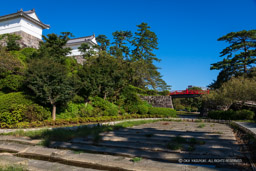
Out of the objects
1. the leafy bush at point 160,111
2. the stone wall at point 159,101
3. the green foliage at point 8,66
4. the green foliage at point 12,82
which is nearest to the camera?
the green foliage at point 12,82

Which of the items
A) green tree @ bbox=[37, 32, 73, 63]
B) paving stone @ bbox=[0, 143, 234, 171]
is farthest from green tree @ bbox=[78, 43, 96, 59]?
paving stone @ bbox=[0, 143, 234, 171]

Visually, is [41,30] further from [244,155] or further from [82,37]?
[244,155]

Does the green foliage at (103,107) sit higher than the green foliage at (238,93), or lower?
lower

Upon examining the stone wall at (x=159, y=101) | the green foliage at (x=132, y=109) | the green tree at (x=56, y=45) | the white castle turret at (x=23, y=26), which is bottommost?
the green foliage at (x=132, y=109)

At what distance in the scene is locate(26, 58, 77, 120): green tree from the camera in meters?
11.1

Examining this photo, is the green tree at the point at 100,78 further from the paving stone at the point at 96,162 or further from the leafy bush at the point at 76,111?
the paving stone at the point at 96,162

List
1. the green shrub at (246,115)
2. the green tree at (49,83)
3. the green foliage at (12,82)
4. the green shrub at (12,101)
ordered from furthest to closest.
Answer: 1. the green shrub at (246,115)
2. the green foliage at (12,82)
3. the green tree at (49,83)
4. the green shrub at (12,101)

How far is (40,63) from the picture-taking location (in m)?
11.8

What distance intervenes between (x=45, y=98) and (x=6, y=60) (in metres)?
5.78

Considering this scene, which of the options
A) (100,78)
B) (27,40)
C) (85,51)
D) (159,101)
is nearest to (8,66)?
(100,78)

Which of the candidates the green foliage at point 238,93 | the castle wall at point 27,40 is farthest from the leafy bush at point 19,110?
the green foliage at point 238,93

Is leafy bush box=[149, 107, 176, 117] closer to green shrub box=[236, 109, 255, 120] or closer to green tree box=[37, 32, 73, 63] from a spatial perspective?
green shrub box=[236, 109, 255, 120]

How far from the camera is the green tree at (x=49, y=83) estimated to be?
1110 cm

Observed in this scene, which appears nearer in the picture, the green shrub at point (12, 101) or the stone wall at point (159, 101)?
the green shrub at point (12, 101)
